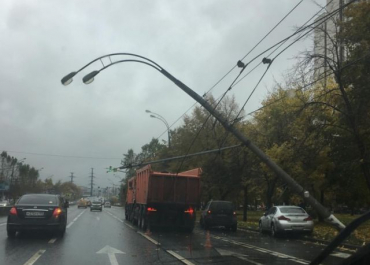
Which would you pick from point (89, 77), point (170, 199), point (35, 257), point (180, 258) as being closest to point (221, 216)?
point (170, 199)

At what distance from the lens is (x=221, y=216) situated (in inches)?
1042

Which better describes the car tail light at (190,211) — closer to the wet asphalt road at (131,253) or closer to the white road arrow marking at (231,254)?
the wet asphalt road at (131,253)

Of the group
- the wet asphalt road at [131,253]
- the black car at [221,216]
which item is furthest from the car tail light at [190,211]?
the wet asphalt road at [131,253]

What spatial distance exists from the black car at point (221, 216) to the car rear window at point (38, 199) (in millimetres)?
11361

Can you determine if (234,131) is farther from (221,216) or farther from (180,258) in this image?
(221,216)

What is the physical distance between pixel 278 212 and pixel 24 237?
1099 centimetres

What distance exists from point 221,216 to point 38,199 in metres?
12.2

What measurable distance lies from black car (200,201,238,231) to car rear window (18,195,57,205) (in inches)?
447

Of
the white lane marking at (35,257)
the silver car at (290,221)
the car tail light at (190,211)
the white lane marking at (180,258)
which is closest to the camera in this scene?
the white lane marking at (35,257)

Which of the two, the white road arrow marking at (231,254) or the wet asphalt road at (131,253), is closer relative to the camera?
the wet asphalt road at (131,253)

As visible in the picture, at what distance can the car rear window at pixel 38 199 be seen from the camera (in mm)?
16717

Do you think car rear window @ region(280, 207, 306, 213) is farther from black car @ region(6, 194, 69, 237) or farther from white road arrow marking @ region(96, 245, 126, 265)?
black car @ region(6, 194, 69, 237)

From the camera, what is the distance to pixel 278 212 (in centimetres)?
2122

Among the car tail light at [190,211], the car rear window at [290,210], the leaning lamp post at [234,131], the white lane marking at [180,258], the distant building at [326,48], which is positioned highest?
the distant building at [326,48]
